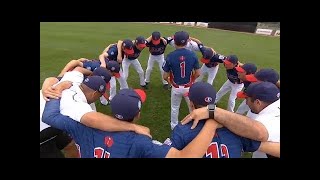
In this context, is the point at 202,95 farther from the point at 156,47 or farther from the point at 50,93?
the point at 156,47

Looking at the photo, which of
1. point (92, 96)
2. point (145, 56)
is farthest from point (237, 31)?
point (92, 96)

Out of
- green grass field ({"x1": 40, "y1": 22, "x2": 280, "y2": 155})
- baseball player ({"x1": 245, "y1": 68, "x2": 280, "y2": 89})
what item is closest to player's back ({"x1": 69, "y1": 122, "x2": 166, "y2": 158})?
baseball player ({"x1": 245, "y1": 68, "x2": 280, "y2": 89})

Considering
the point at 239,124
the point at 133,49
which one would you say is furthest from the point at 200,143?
the point at 133,49

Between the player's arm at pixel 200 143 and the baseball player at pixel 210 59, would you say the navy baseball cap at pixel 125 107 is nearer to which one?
the player's arm at pixel 200 143

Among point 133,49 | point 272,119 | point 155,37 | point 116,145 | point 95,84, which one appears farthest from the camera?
point 155,37

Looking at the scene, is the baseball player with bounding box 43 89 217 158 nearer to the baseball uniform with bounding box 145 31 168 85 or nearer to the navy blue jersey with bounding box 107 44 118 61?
the navy blue jersey with bounding box 107 44 118 61

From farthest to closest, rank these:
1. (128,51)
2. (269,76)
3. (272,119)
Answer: (128,51) < (269,76) < (272,119)

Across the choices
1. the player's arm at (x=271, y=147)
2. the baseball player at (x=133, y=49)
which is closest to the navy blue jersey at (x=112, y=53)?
the baseball player at (x=133, y=49)

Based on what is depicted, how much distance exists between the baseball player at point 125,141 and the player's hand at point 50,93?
0.68 metres

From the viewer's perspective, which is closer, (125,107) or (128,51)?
(125,107)

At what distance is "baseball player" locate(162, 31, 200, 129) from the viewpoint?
18.0 feet

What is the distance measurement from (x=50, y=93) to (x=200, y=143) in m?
2.16

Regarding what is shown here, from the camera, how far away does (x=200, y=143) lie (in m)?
2.62

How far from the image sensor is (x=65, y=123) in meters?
3.13
